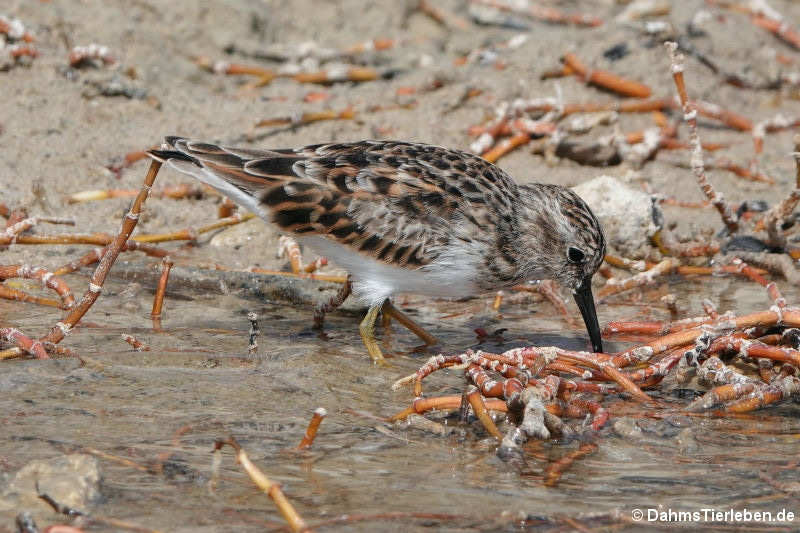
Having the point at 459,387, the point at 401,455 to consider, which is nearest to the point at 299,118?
the point at 459,387

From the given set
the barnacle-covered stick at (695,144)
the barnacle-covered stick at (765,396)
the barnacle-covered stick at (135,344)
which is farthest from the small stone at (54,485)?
the barnacle-covered stick at (695,144)

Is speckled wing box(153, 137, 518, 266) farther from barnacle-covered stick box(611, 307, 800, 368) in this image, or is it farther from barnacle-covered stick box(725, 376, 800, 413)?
barnacle-covered stick box(725, 376, 800, 413)

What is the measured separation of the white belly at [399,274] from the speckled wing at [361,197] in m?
0.07

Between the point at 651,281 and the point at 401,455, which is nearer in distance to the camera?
the point at 401,455

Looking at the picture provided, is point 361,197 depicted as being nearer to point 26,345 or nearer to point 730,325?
point 26,345

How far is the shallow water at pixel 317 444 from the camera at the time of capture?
3947 millimetres

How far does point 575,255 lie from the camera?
6.41m

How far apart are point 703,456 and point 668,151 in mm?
5320

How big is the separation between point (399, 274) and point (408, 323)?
531 mm

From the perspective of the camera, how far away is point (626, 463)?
14.9 ft

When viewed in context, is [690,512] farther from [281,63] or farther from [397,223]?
[281,63]

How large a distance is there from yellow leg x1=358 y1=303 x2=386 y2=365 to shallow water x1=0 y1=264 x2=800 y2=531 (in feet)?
0.25

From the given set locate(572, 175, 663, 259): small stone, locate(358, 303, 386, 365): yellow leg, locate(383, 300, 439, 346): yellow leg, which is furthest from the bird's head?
locate(572, 175, 663, 259): small stone

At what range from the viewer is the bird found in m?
6.07
